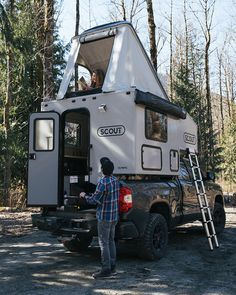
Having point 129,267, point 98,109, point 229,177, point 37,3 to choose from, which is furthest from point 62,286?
point 229,177

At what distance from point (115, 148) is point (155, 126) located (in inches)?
40.7

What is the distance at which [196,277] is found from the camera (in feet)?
20.6

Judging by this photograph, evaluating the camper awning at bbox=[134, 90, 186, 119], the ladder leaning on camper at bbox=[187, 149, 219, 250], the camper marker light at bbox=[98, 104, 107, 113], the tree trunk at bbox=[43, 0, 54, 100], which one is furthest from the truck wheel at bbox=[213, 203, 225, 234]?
the tree trunk at bbox=[43, 0, 54, 100]

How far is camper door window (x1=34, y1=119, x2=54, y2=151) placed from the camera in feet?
25.5

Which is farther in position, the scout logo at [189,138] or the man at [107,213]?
the scout logo at [189,138]

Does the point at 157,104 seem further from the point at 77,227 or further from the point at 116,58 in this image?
the point at 77,227

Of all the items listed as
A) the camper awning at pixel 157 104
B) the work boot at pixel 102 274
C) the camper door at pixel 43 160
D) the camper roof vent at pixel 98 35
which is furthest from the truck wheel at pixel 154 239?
the camper roof vent at pixel 98 35

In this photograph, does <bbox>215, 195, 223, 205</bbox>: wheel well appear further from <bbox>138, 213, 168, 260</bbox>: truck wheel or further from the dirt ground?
<bbox>138, 213, 168, 260</bbox>: truck wheel

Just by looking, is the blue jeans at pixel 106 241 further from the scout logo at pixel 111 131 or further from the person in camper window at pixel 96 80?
the person in camper window at pixel 96 80

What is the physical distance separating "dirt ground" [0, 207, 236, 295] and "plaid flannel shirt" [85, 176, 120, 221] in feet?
3.07

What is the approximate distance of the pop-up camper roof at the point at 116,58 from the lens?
789 centimetres

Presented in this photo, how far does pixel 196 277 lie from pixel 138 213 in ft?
4.53

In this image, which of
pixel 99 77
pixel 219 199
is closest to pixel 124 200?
pixel 99 77

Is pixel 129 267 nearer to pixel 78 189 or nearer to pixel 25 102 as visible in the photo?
pixel 78 189
